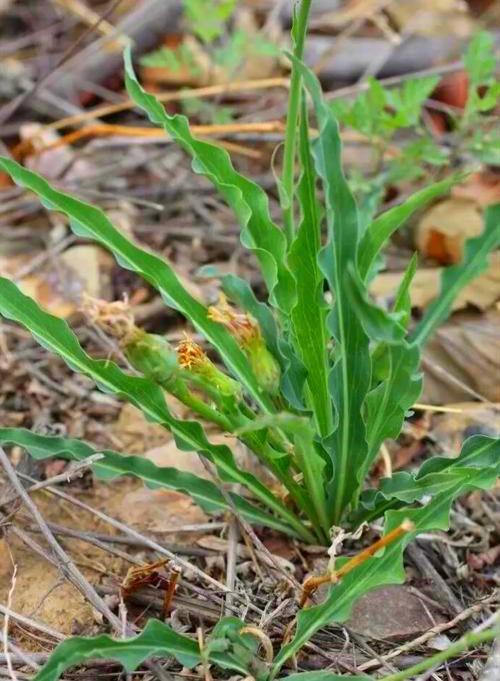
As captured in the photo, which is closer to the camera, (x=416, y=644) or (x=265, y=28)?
(x=416, y=644)

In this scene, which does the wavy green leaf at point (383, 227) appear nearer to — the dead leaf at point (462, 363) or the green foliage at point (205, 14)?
the dead leaf at point (462, 363)

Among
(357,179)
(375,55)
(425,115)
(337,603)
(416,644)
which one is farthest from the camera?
(375,55)

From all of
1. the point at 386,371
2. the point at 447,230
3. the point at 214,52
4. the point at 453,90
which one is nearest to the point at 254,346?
the point at 386,371

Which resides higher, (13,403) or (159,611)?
(13,403)

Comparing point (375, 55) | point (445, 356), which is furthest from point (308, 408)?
point (375, 55)

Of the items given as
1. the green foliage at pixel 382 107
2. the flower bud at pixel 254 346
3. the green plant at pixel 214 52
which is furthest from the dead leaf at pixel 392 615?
the green plant at pixel 214 52

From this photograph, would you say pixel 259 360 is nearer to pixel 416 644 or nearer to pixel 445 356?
pixel 416 644

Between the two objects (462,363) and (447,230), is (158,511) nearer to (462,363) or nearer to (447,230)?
(462,363)
